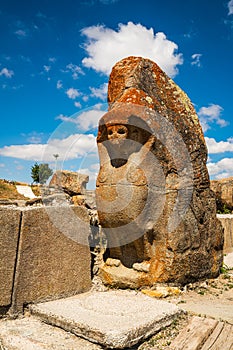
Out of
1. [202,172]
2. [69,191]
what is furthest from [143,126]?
[69,191]

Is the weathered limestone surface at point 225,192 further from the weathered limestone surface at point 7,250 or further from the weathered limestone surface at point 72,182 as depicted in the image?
the weathered limestone surface at point 7,250

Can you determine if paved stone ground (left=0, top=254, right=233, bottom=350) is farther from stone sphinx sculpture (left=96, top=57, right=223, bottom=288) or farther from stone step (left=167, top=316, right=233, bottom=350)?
stone sphinx sculpture (left=96, top=57, right=223, bottom=288)

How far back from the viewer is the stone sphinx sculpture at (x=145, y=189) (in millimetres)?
4176

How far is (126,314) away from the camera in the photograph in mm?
3008

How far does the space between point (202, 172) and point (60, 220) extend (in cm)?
243

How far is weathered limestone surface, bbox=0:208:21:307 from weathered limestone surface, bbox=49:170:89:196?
4806mm

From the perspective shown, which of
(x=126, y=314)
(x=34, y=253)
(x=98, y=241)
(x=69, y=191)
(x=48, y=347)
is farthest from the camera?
(x=69, y=191)

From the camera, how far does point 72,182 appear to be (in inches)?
341

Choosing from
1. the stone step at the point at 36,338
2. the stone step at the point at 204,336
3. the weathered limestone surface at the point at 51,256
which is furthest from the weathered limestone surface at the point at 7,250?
the stone step at the point at 204,336

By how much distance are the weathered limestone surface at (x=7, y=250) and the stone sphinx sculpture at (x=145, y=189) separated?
1.31 meters

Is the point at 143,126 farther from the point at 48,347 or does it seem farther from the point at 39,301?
the point at 48,347

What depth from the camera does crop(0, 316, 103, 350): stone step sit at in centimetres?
255

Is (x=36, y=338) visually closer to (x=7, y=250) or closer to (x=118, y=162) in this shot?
(x=7, y=250)

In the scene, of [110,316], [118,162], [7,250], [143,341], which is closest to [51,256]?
[7,250]
